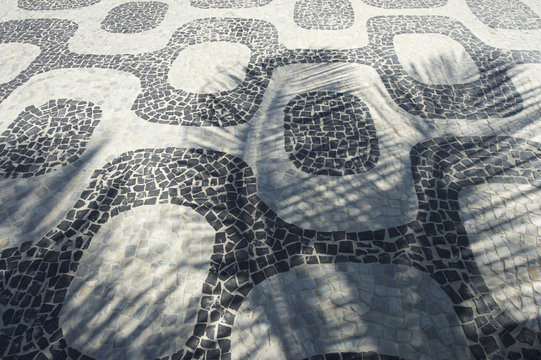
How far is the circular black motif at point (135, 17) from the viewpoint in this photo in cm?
999

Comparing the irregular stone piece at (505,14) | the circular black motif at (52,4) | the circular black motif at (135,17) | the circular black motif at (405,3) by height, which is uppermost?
the irregular stone piece at (505,14)

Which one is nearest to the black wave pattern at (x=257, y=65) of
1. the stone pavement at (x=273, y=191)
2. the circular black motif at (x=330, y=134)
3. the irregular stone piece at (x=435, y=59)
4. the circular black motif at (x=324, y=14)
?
the stone pavement at (x=273, y=191)

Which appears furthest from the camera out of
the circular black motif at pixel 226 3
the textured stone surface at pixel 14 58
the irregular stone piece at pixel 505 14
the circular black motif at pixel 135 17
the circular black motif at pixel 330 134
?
the circular black motif at pixel 226 3

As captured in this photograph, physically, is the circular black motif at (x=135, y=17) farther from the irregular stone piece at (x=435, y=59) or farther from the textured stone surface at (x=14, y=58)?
the irregular stone piece at (x=435, y=59)

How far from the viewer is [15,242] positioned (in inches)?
212

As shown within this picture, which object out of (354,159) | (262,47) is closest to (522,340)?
(354,159)

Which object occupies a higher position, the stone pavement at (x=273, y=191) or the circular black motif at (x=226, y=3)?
the circular black motif at (x=226, y=3)

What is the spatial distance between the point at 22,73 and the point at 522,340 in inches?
413

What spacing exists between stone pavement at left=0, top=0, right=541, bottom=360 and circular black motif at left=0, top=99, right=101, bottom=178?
0.13 ft

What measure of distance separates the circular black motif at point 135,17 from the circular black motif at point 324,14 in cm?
390

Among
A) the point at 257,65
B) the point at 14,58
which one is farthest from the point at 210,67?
the point at 14,58

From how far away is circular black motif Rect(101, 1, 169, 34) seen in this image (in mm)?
9992

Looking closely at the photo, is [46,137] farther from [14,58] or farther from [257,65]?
[257,65]

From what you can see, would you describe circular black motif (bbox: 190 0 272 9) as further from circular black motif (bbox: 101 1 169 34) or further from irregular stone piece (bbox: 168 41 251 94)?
irregular stone piece (bbox: 168 41 251 94)
